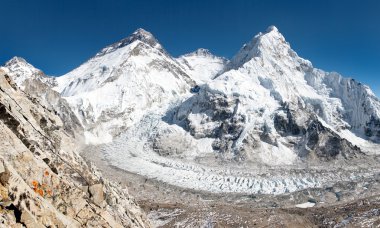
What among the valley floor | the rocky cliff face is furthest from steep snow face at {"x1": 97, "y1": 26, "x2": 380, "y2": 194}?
the rocky cliff face

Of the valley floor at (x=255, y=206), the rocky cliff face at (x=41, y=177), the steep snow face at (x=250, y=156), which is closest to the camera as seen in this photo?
the rocky cliff face at (x=41, y=177)

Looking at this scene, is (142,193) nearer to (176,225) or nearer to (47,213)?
(176,225)

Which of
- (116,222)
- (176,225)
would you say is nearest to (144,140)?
(176,225)

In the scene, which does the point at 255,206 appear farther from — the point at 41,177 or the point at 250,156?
the point at 41,177

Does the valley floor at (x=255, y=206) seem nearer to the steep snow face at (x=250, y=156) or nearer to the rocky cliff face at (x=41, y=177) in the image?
the steep snow face at (x=250, y=156)

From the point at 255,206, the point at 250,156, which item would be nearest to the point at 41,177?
the point at 255,206

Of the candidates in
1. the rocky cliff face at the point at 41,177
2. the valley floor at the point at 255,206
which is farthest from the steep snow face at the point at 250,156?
the rocky cliff face at the point at 41,177

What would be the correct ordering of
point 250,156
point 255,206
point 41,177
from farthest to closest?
point 250,156 < point 255,206 < point 41,177
